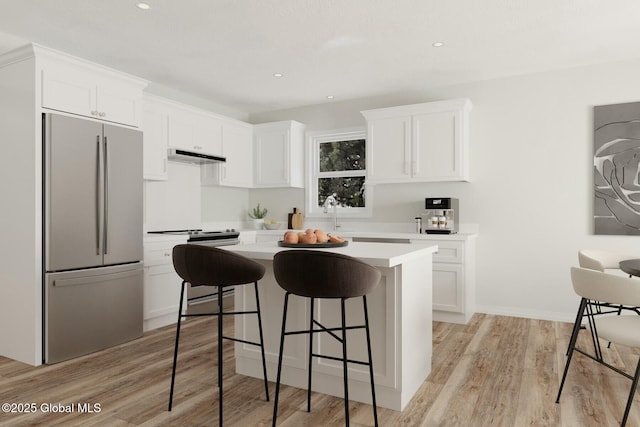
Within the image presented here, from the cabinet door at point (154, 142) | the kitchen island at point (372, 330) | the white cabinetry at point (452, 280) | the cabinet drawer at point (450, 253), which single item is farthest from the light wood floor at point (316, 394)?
the cabinet door at point (154, 142)

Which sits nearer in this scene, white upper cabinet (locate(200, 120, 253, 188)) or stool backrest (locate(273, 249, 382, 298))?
stool backrest (locate(273, 249, 382, 298))

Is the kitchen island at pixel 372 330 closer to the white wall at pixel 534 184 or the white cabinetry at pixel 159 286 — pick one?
the white cabinetry at pixel 159 286

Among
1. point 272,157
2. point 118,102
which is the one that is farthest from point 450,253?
point 118,102

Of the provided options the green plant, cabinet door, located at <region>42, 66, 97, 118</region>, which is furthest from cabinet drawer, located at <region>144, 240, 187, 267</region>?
the green plant

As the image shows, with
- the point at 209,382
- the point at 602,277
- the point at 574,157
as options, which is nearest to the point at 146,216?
the point at 209,382

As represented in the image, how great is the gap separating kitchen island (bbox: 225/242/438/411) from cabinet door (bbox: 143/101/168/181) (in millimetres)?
2127

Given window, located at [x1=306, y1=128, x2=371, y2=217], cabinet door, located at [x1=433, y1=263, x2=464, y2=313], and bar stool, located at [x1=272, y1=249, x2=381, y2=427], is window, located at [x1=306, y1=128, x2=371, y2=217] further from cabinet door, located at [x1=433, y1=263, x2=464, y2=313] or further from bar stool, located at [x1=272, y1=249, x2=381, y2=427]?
bar stool, located at [x1=272, y1=249, x2=381, y2=427]

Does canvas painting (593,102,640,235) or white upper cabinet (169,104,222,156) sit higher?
white upper cabinet (169,104,222,156)

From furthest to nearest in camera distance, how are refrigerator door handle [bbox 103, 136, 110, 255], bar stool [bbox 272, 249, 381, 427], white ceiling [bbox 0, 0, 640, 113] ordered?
1. refrigerator door handle [bbox 103, 136, 110, 255]
2. white ceiling [bbox 0, 0, 640, 113]
3. bar stool [bbox 272, 249, 381, 427]

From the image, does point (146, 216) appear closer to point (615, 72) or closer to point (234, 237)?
point (234, 237)

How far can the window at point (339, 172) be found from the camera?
5566 millimetres

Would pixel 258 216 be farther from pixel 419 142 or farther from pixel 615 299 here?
pixel 615 299

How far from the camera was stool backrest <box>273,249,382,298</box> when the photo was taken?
1.94 metres

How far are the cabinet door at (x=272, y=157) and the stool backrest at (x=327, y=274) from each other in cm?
369
